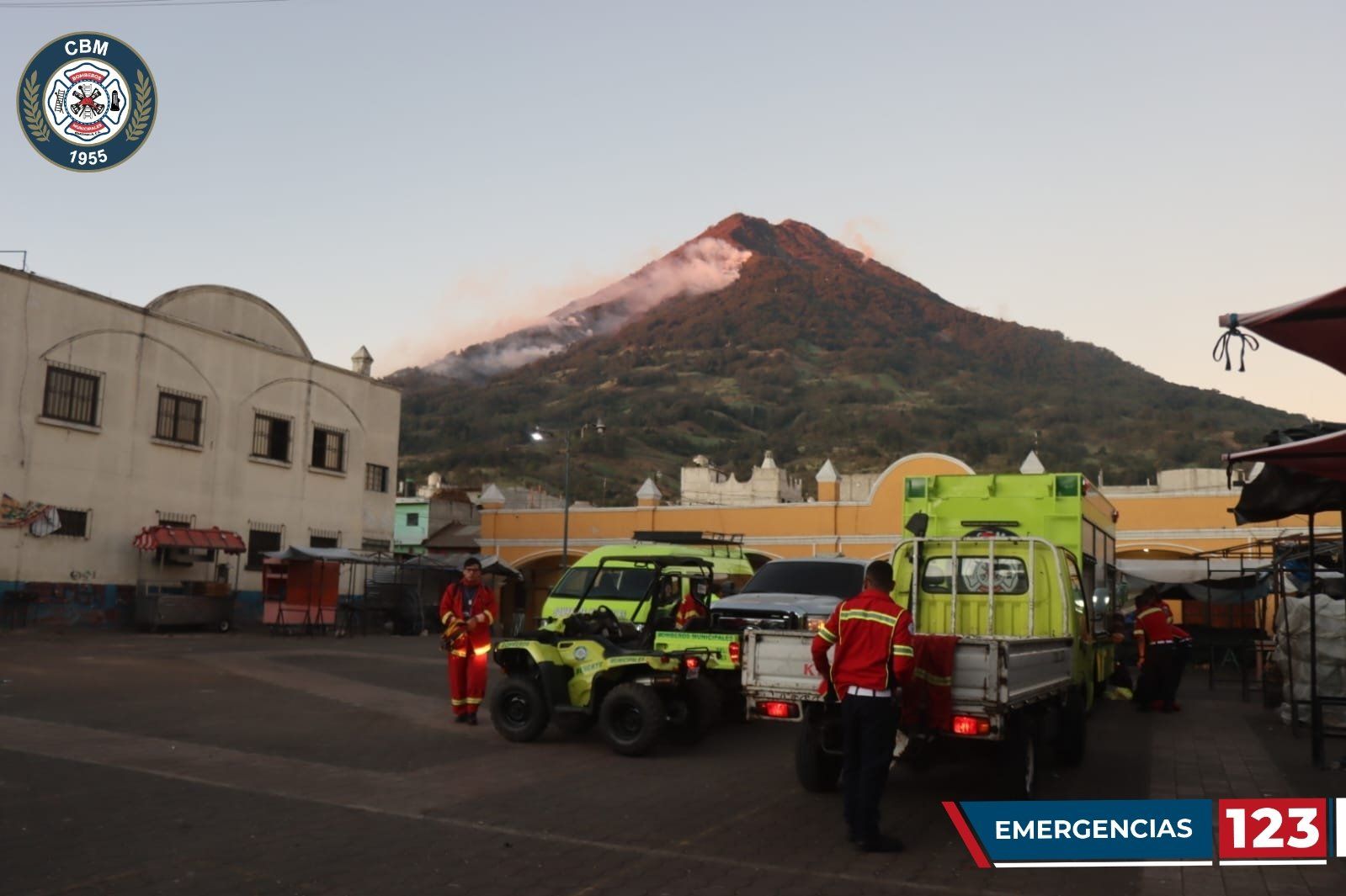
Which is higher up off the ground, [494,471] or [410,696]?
[494,471]

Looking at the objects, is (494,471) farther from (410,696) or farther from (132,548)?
(410,696)

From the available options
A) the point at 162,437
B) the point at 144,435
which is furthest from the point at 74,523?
the point at 162,437

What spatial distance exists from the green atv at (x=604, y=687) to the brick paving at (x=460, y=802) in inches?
11.3

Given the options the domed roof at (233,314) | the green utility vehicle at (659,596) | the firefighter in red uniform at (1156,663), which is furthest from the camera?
the domed roof at (233,314)

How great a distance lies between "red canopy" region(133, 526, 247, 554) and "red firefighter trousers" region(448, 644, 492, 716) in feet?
63.9

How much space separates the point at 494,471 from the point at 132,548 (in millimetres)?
78658

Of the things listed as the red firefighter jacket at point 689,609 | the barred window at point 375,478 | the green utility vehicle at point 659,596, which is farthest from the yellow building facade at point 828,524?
the red firefighter jacket at point 689,609

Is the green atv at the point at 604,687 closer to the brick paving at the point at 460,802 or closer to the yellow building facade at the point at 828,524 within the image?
the brick paving at the point at 460,802

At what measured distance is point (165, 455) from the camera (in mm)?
30297

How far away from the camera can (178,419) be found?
31.0 meters

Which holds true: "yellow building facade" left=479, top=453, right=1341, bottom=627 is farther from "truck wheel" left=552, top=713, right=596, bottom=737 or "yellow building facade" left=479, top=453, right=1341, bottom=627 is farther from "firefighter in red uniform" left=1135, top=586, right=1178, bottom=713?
"truck wheel" left=552, top=713, right=596, bottom=737

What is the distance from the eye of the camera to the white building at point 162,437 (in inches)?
1051

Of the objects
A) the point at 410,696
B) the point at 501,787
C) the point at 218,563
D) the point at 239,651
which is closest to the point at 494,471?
the point at 218,563

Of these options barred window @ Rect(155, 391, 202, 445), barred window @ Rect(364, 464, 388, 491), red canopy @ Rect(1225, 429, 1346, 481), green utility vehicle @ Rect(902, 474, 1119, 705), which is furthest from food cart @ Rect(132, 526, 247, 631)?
red canopy @ Rect(1225, 429, 1346, 481)
